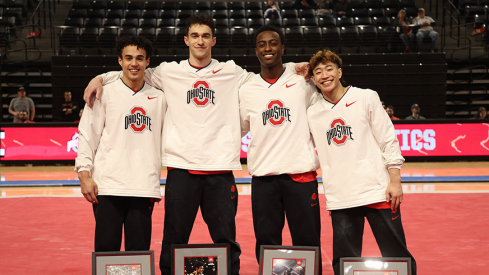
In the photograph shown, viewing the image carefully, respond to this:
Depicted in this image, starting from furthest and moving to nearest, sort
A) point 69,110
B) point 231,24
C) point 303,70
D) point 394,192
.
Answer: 1. point 231,24
2. point 69,110
3. point 303,70
4. point 394,192

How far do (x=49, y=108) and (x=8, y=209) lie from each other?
8.32 metres

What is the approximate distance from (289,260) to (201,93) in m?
1.45

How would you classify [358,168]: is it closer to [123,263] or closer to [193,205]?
[193,205]

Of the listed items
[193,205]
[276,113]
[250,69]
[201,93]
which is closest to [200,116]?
[201,93]

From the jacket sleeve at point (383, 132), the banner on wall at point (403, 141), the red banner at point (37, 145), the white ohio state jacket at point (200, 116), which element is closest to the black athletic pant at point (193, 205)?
the white ohio state jacket at point (200, 116)

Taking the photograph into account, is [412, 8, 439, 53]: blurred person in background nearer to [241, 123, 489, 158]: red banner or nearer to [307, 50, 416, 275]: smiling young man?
[241, 123, 489, 158]: red banner

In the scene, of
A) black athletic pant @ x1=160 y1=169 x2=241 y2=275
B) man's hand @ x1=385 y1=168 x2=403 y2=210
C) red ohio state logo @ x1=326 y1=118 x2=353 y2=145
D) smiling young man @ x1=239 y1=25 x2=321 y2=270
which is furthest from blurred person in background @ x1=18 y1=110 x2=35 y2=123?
man's hand @ x1=385 y1=168 x2=403 y2=210

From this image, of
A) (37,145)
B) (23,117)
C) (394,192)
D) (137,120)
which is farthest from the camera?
(23,117)

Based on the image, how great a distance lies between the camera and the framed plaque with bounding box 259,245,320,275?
4.03m

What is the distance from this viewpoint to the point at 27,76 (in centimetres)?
1562

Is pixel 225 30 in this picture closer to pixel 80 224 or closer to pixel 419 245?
pixel 80 224

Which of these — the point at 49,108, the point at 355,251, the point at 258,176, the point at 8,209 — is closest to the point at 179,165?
the point at 258,176

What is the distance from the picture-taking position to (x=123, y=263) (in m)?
4.00

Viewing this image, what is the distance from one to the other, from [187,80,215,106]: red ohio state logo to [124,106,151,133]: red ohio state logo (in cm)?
36
